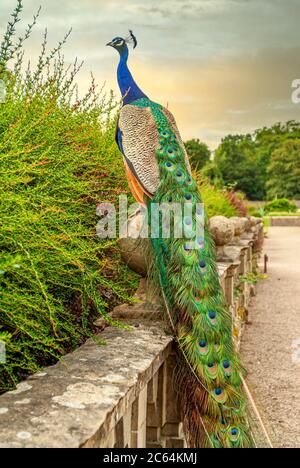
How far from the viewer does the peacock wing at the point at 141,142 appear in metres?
3.15

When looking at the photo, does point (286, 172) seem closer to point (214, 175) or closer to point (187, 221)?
point (214, 175)

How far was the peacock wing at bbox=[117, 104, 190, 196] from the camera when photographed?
3148mm

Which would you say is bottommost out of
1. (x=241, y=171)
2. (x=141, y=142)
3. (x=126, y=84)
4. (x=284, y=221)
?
(x=284, y=221)

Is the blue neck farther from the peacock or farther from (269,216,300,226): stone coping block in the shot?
(269,216,300,226): stone coping block

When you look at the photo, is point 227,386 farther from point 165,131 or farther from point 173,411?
point 165,131

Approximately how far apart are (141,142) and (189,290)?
1044 mm

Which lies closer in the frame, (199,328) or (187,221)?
(199,328)

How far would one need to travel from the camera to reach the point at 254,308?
7.70 meters

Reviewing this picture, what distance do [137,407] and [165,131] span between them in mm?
1764

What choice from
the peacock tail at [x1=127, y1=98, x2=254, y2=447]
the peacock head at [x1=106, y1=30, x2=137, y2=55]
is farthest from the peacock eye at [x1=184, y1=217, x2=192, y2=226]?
the peacock head at [x1=106, y1=30, x2=137, y2=55]

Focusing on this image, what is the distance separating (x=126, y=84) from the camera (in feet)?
13.1

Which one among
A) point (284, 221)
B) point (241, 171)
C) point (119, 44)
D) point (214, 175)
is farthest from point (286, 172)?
point (119, 44)

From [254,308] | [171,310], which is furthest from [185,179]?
[254,308]
